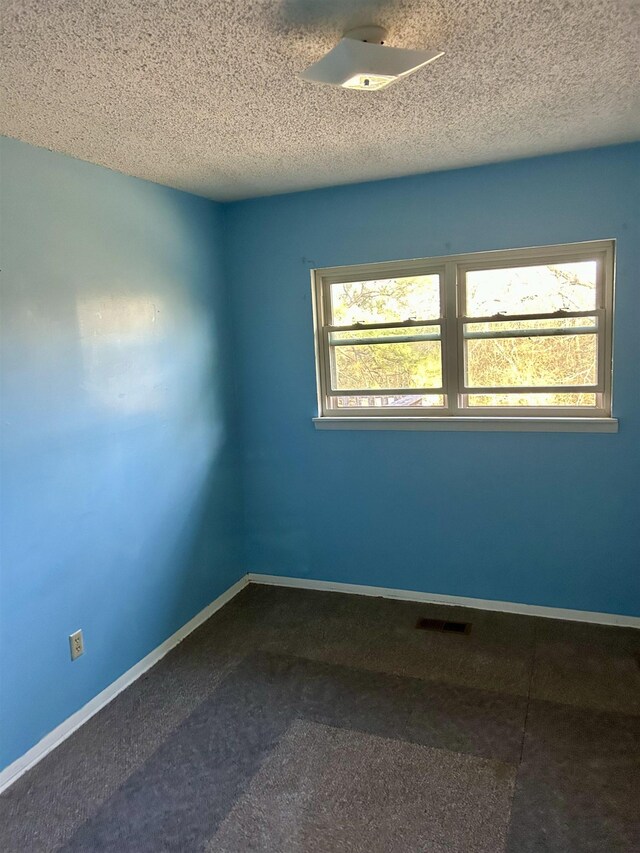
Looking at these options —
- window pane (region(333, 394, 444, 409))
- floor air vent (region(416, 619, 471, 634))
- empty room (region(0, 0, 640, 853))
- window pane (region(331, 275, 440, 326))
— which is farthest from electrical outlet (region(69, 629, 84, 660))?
window pane (region(331, 275, 440, 326))

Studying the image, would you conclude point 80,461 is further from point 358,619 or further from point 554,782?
point 554,782

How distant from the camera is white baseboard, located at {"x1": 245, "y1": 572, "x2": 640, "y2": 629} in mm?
3098

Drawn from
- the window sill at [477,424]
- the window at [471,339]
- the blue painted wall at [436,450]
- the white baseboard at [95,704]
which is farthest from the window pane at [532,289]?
the white baseboard at [95,704]

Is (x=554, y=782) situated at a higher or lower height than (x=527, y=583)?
lower

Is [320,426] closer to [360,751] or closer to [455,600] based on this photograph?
[455,600]

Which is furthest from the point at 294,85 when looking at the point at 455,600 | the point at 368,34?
the point at 455,600

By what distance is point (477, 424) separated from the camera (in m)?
3.22

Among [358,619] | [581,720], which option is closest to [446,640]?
[358,619]

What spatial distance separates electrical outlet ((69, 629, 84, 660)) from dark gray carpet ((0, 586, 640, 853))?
0.31 m

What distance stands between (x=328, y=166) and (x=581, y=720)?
280 centimetres

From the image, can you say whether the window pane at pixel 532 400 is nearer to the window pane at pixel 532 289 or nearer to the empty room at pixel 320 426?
the empty room at pixel 320 426

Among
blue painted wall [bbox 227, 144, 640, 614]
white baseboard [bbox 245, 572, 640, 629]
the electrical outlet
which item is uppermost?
blue painted wall [bbox 227, 144, 640, 614]

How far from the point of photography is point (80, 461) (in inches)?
99.6

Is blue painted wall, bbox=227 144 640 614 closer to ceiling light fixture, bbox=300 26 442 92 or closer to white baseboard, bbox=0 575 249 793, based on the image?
white baseboard, bbox=0 575 249 793
